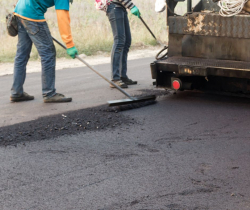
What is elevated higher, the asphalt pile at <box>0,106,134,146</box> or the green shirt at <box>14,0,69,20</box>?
the green shirt at <box>14,0,69,20</box>

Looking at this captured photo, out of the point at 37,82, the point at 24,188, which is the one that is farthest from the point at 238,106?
the point at 37,82

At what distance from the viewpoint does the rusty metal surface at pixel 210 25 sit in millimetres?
5521

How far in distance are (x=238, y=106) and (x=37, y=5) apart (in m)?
2.84

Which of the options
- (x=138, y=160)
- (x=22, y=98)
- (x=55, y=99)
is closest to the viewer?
(x=138, y=160)

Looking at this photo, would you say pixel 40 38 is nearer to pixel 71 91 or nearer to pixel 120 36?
pixel 71 91

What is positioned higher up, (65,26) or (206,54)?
(65,26)

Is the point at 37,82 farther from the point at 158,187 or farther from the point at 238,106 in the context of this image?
the point at 158,187

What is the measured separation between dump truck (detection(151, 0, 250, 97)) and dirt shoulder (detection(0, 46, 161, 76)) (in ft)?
13.9

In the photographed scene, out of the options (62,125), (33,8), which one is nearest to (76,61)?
(33,8)

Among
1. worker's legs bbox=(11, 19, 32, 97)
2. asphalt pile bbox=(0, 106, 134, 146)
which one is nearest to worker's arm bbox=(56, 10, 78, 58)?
worker's legs bbox=(11, 19, 32, 97)

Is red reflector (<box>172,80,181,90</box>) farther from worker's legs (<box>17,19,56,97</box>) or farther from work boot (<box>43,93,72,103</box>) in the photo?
worker's legs (<box>17,19,56,97</box>)

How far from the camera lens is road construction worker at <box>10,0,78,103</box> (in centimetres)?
589

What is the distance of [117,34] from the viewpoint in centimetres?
709

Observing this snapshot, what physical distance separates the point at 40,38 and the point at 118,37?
1439mm
